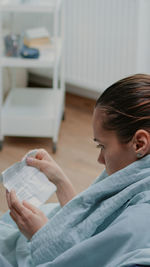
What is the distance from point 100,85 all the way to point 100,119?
1874 mm

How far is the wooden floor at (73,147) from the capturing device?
2338 mm

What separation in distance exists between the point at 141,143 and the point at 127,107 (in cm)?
8

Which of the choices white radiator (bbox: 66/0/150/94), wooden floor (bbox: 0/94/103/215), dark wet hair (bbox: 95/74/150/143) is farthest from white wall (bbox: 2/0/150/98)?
dark wet hair (bbox: 95/74/150/143)

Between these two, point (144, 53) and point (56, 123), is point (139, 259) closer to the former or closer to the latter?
point (56, 123)

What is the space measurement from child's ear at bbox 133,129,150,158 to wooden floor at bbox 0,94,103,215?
3.60ft

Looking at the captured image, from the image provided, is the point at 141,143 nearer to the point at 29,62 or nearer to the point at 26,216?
the point at 26,216

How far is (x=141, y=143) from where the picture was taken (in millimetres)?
1018

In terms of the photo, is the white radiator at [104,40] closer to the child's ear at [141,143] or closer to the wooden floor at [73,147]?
the wooden floor at [73,147]

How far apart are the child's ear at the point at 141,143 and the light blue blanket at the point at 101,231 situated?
0.05 ft

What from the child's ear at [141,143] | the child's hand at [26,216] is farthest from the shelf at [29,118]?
the child's ear at [141,143]

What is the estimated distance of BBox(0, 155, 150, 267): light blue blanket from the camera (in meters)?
0.94

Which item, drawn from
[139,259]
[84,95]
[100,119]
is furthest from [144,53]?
[139,259]

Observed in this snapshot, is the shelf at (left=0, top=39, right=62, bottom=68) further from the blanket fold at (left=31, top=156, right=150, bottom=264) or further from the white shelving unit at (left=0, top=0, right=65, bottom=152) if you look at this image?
the blanket fold at (left=31, top=156, right=150, bottom=264)

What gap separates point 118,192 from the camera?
1064 mm
